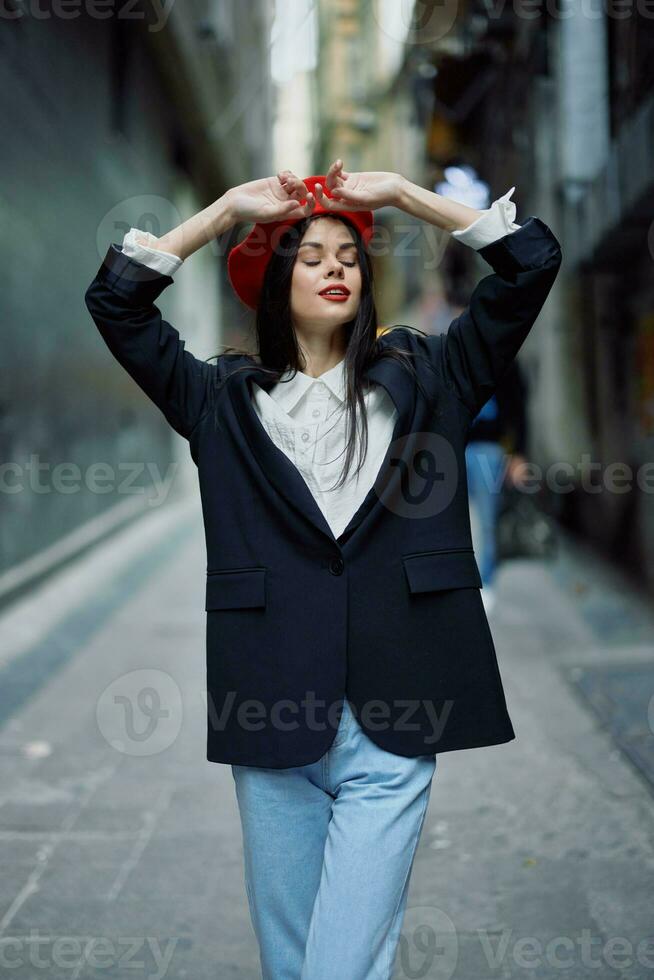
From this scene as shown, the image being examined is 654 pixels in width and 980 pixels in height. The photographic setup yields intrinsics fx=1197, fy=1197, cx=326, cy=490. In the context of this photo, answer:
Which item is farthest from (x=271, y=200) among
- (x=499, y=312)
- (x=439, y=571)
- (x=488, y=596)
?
(x=488, y=596)

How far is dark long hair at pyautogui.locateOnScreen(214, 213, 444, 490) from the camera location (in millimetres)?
2242

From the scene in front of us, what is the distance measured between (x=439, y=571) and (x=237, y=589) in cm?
36

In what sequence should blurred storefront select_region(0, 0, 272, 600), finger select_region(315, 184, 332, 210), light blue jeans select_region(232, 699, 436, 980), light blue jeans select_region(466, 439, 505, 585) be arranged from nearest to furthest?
1. light blue jeans select_region(232, 699, 436, 980)
2. finger select_region(315, 184, 332, 210)
3. light blue jeans select_region(466, 439, 505, 585)
4. blurred storefront select_region(0, 0, 272, 600)

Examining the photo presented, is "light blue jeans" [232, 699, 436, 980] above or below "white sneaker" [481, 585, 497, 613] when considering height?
above

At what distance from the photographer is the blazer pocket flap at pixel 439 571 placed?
2125 mm

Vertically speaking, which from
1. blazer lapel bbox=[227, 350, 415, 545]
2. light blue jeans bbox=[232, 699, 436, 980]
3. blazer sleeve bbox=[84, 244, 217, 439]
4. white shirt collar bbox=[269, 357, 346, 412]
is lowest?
light blue jeans bbox=[232, 699, 436, 980]

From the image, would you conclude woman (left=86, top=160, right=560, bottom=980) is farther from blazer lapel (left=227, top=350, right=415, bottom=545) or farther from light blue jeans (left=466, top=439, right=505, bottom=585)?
light blue jeans (left=466, top=439, right=505, bottom=585)

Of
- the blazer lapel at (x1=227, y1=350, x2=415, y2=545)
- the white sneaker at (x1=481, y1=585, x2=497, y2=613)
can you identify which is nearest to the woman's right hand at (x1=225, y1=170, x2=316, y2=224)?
the blazer lapel at (x1=227, y1=350, x2=415, y2=545)

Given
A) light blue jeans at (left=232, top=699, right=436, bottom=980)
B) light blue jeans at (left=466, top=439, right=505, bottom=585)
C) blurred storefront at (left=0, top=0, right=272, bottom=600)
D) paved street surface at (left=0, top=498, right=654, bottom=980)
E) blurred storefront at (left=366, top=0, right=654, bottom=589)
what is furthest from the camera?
blurred storefront at (left=366, top=0, right=654, bottom=589)

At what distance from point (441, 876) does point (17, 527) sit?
5.22 meters

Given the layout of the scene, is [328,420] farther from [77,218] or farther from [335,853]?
[77,218]

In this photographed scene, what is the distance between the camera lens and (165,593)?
29.8ft

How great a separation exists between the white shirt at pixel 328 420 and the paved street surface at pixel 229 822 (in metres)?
1.55

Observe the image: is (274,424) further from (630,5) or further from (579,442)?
(579,442)
